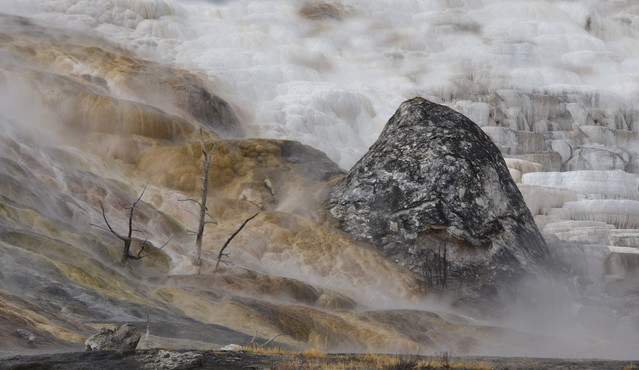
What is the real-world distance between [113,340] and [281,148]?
88.6ft

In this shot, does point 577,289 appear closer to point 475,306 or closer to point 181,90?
point 475,306

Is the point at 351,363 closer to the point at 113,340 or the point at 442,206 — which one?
the point at 113,340

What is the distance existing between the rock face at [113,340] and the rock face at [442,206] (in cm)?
2025

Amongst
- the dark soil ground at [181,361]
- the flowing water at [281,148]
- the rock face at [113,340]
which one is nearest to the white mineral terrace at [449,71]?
the flowing water at [281,148]

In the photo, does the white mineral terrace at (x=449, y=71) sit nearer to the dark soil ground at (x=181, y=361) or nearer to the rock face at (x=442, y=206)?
the rock face at (x=442, y=206)

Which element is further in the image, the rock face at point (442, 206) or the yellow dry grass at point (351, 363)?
the rock face at point (442, 206)

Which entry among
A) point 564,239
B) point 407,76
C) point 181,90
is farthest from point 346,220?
point 407,76

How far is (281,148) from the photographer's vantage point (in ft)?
124

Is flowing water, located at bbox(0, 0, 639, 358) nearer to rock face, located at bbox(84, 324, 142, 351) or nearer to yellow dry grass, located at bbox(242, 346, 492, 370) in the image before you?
rock face, located at bbox(84, 324, 142, 351)

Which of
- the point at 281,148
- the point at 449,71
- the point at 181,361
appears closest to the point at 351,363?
the point at 181,361

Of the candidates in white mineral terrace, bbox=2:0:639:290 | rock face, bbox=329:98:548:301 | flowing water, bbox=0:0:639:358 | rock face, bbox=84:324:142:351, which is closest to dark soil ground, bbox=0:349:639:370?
rock face, bbox=84:324:142:351

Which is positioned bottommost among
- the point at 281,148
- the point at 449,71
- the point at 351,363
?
the point at 351,363

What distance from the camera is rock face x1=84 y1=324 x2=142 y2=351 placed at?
Answer: 11109 millimetres

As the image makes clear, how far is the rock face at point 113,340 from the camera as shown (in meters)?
11.1
